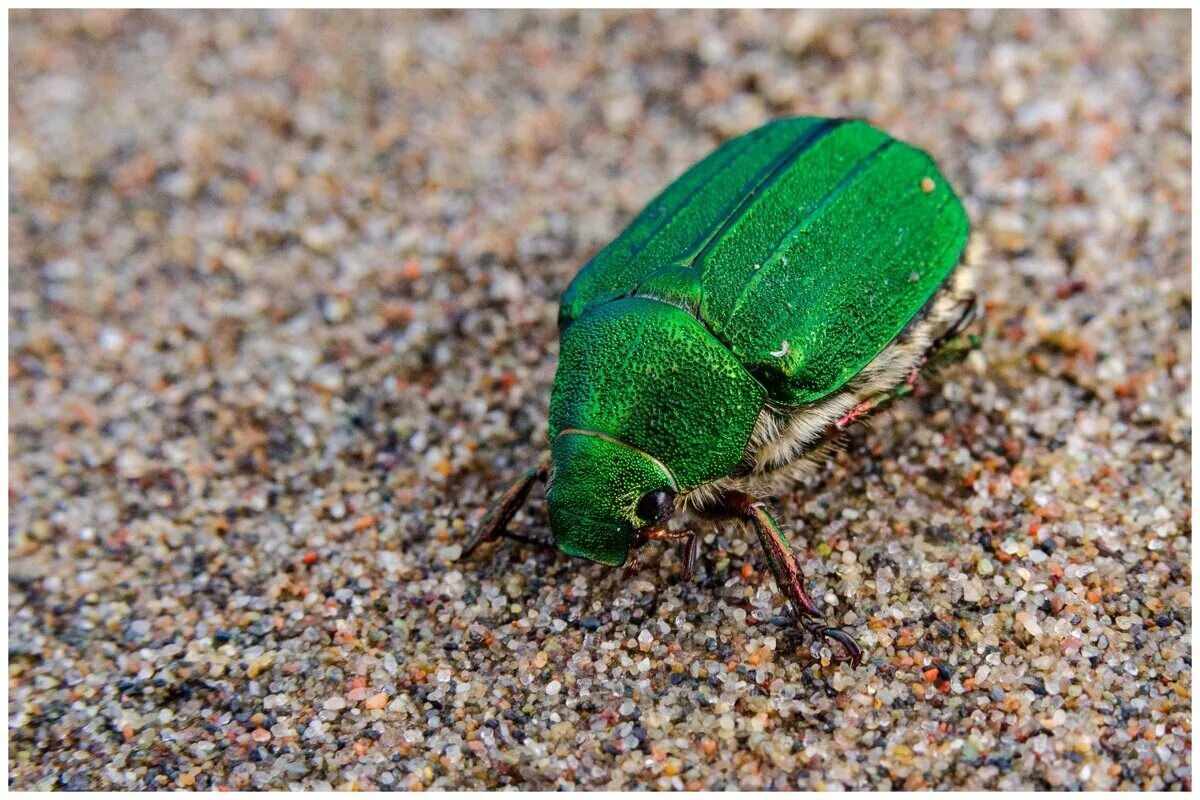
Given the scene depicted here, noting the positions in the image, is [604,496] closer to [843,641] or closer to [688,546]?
[688,546]

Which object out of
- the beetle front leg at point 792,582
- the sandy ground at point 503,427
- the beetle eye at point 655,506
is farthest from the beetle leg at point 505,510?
the beetle front leg at point 792,582

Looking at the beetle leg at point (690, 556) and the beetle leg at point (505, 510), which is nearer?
the beetle leg at point (690, 556)

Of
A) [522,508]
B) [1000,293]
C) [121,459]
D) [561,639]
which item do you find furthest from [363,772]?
[1000,293]

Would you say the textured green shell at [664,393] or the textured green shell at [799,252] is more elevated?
the textured green shell at [799,252]

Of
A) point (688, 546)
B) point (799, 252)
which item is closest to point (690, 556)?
point (688, 546)

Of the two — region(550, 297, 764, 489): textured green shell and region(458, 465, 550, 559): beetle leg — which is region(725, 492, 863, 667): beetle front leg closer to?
region(550, 297, 764, 489): textured green shell

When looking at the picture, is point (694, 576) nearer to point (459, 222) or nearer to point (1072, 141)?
Answer: point (459, 222)

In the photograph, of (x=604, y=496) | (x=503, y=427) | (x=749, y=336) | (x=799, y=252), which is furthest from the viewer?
(x=503, y=427)

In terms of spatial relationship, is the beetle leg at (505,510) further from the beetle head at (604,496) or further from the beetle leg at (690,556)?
the beetle leg at (690,556)
